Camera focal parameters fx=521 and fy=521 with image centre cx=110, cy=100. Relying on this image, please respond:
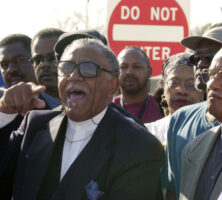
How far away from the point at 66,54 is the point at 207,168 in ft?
4.12

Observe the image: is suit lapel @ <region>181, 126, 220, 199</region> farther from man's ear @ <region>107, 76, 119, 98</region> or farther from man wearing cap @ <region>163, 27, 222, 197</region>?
man's ear @ <region>107, 76, 119, 98</region>

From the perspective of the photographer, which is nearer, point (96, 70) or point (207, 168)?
point (207, 168)

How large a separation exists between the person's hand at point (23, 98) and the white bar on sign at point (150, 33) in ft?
9.43

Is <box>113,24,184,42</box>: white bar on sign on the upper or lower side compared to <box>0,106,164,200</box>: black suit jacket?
upper

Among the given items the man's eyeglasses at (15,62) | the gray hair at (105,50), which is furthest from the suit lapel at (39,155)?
the man's eyeglasses at (15,62)

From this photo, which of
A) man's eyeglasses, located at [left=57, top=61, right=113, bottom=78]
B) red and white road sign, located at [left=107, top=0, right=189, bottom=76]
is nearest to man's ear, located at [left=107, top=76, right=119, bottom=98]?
man's eyeglasses, located at [left=57, top=61, right=113, bottom=78]

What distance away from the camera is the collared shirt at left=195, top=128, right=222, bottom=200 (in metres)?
3.13

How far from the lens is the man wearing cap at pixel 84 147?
10.6ft

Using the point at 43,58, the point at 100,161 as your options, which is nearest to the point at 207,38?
the point at 100,161

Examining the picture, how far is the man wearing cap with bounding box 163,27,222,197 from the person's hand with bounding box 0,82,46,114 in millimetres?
976

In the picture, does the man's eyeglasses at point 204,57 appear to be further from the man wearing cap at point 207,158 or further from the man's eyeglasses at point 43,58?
the man's eyeglasses at point 43,58

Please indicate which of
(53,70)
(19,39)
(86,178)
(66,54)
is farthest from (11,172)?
(19,39)

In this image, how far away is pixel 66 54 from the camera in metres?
3.66

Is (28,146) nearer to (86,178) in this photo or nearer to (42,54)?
(86,178)
